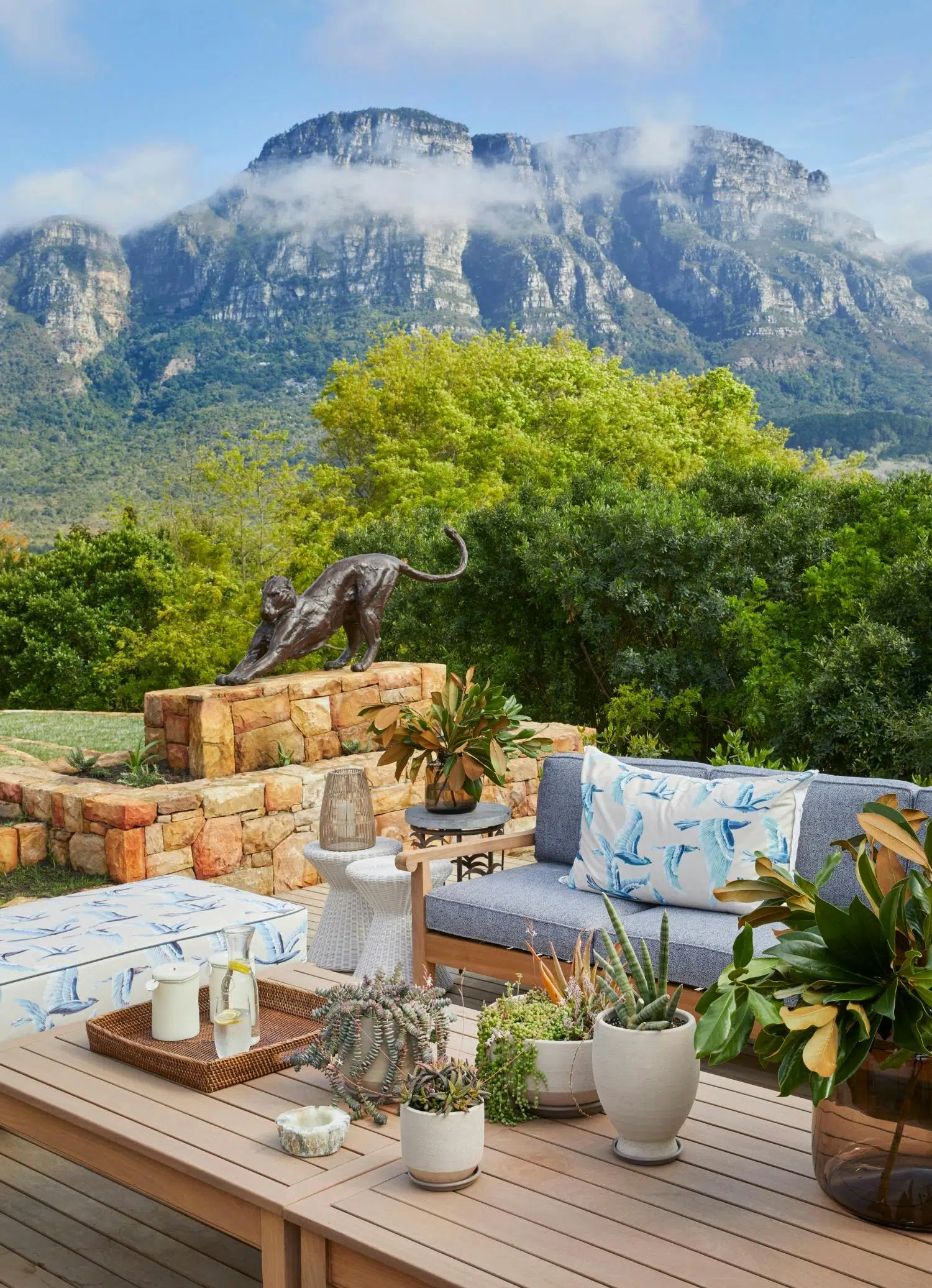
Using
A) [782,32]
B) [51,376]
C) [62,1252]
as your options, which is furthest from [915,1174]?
[782,32]

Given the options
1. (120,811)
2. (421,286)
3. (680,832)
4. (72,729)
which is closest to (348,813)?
(680,832)

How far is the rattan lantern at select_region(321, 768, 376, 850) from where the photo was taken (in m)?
4.10

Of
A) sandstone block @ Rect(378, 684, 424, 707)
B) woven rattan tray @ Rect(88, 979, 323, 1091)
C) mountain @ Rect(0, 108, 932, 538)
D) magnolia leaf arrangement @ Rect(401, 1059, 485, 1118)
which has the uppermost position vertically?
mountain @ Rect(0, 108, 932, 538)

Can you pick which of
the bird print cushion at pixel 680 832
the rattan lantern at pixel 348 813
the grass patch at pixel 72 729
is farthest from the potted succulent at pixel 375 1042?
the grass patch at pixel 72 729

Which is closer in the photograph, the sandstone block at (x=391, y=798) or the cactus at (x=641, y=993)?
the cactus at (x=641, y=993)

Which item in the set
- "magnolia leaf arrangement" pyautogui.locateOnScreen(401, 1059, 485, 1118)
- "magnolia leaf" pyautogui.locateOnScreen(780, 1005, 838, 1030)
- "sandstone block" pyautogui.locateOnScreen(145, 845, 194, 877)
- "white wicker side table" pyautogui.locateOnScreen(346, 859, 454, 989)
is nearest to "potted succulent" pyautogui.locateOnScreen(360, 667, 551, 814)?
"white wicker side table" pyautogui.locateOnScreen(346, 859, 454, 989)

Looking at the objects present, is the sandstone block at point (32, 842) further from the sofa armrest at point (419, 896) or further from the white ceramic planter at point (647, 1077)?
the white ceramic planter at point (647, 1077)

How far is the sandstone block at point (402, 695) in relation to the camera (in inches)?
262

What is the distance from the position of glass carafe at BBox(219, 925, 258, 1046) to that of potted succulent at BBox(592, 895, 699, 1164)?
2.64ft

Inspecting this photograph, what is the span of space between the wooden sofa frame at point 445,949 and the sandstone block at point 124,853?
71.0 inches

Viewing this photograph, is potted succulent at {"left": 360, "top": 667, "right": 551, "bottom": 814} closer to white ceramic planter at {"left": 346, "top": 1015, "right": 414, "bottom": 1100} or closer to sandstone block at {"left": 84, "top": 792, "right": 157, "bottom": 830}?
sandstone block at {"left": 84, "top": 792, "right": 157, "bottom": 830}

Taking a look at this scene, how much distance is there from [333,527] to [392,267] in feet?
108

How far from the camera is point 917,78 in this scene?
53.9m

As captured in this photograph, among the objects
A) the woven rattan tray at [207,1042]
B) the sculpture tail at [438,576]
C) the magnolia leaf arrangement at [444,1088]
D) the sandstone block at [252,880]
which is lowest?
the sandstone block at [252,880]
